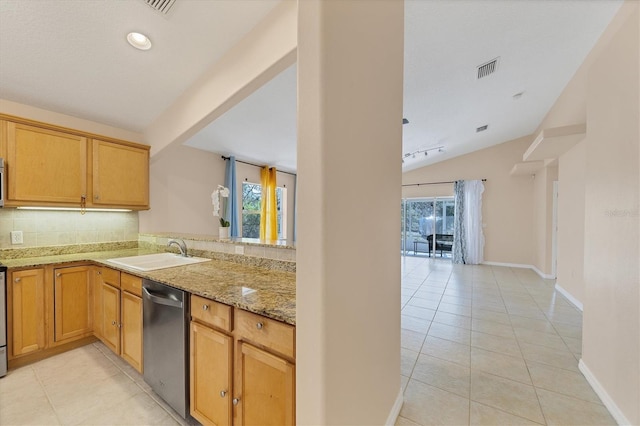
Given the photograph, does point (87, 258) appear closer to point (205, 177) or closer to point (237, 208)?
point (205, 177)

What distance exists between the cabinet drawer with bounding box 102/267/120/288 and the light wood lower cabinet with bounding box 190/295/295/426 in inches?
45.3

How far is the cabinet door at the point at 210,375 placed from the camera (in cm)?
132

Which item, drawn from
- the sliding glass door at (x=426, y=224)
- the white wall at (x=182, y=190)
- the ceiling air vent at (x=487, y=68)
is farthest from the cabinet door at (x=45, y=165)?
the sliding glass door at (x=426, y=224)

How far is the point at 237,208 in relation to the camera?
510cm

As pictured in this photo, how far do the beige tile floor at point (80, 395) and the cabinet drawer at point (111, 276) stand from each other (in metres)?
0.74

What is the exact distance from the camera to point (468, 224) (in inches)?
268

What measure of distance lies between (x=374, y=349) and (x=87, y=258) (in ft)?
9.47

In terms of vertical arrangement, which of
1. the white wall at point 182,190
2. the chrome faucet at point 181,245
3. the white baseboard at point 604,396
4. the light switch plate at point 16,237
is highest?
the white wall at point 182,190

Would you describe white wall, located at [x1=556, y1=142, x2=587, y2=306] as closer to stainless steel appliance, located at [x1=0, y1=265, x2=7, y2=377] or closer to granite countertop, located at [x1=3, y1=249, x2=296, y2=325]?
granite countertop, located at [x1=3, y1=249, x2=296, y2=325]

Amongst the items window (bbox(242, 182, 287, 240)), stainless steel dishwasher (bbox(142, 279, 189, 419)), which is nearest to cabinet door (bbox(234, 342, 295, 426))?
stainless steel dishwasher (bbox(142, 279, 189, 419))

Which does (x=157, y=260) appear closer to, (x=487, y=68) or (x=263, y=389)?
(x=263, y=389)

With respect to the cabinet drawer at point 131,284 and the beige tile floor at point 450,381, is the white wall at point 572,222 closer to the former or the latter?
the beige tile floor at point 450,381

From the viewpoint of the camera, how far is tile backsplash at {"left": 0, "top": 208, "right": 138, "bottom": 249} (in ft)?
8.16

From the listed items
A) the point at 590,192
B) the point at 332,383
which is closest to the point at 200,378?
the point at 332,383
